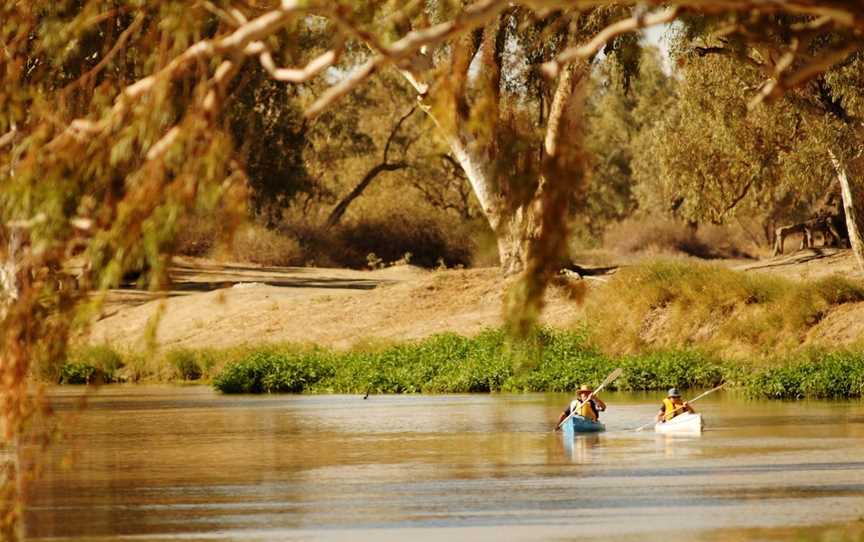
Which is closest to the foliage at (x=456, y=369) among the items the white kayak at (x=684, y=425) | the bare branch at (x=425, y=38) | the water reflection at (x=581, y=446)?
the water reflection at (x=581, y=446)

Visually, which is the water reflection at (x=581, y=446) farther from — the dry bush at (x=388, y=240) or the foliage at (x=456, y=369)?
the dry bush at (x=388, y=240)

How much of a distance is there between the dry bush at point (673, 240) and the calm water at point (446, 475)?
5451 centimetres

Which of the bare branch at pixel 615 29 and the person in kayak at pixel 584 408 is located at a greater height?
the bare branch at pixel 615 29

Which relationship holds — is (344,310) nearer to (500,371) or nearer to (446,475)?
(500,371)

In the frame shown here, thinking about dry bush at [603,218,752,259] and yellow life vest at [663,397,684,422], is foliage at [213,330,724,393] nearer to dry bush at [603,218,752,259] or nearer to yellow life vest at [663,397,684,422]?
yellow life vest at [663,397,684,422]

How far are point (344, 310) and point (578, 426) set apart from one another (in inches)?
932

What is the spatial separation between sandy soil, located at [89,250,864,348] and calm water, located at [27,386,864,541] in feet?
42.4

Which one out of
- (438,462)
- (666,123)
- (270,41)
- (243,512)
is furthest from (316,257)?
(270,41)

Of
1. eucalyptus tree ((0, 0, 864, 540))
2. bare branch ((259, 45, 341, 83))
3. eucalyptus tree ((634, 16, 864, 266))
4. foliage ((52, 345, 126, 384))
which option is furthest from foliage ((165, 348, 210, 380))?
bare branch ((259, 45, 341, 83))

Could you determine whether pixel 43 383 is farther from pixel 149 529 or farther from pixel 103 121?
pixel 149 529

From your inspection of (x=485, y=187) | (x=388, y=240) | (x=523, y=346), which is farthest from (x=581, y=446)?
(x=388, y=240)

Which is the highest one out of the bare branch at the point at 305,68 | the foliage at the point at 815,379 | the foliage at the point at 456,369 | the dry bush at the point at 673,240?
the dry bush at the point at 673,240

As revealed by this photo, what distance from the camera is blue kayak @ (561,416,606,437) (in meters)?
28.1

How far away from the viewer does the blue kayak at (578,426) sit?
28.1 meters
